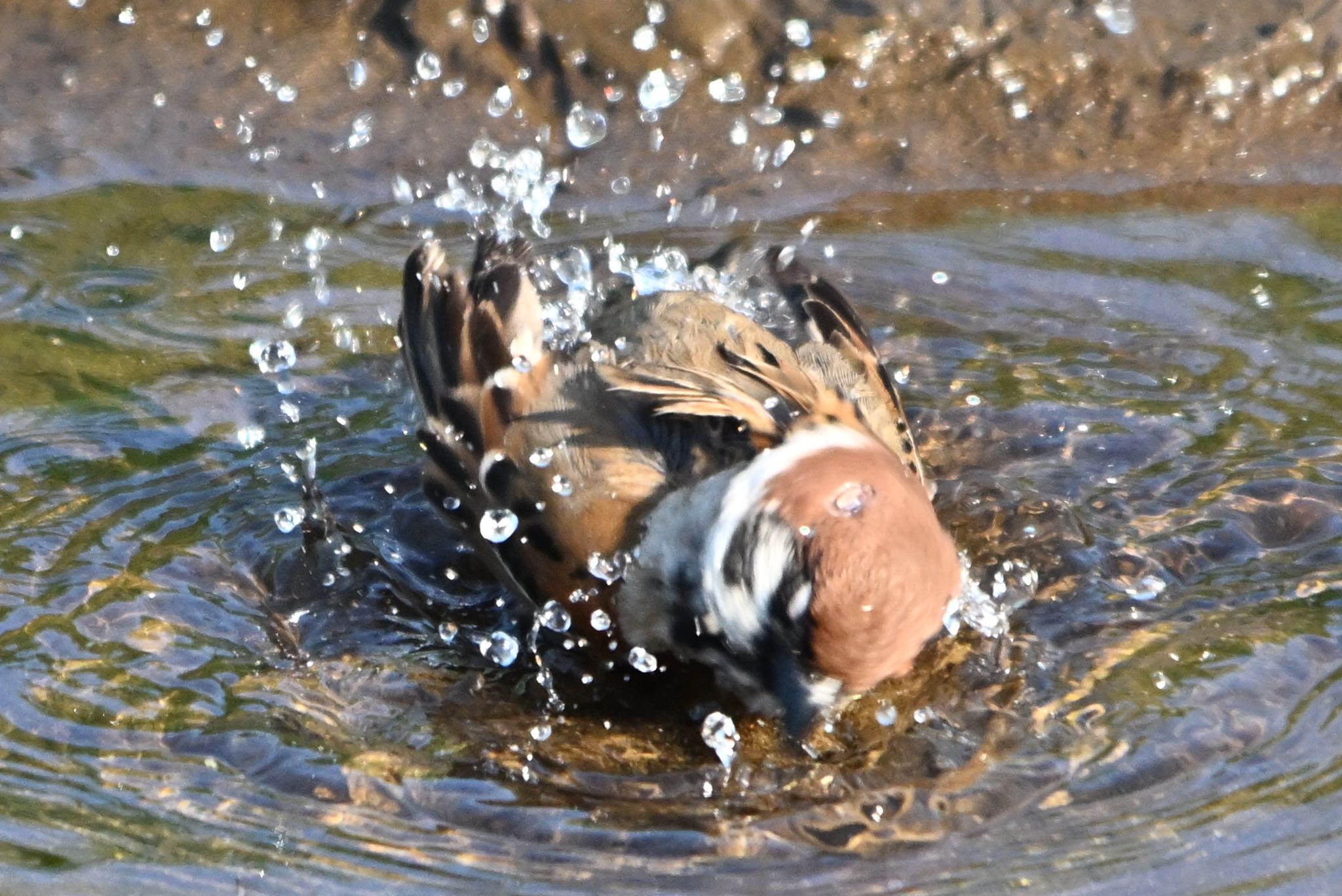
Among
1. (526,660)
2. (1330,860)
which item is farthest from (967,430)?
(1330,860)

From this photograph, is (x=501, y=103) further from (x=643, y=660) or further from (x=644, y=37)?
(x=643, y=660)

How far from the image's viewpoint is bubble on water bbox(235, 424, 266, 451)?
498cm

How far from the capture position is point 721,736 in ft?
12.9

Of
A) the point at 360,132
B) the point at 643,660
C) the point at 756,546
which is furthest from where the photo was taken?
the point at 360,132

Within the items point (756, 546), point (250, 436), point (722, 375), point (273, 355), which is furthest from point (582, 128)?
point (756, 546)

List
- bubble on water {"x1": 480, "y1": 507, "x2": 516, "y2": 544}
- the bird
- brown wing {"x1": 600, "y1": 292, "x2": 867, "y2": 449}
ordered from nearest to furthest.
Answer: the bird
brown wing {"x1": 600, "y1": 292, "x2": 867, "y2": 449}
bubble on water {"x1": 480, "y1": 507, "x2": 516, "y2": 544}

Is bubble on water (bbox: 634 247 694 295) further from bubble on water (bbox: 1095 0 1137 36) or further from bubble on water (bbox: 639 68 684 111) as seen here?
bubble on water (bbox: 1095 0 1137 36)

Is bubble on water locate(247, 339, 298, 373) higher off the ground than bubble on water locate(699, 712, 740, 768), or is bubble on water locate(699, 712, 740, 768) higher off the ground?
bubble on water locate(247, 339, 298, 373)

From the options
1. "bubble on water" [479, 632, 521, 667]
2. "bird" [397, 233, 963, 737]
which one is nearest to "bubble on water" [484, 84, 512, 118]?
"bird" [397, 233, 963, 737]

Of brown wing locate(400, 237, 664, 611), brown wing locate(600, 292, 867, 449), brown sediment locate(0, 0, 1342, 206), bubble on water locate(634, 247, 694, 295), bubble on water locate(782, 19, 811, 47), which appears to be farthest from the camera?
bubble on water locate(782, 19, 811, 47)

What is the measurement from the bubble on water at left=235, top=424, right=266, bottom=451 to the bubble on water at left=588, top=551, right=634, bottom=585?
4.28 feet

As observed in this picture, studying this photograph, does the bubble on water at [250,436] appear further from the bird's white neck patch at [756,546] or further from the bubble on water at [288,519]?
the bird's white neck patch at [756,546]

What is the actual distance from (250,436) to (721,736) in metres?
1.85

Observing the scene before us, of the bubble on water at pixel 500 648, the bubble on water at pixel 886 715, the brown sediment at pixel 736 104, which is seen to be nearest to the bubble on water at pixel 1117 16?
the brown sediment at pixel 736 104
